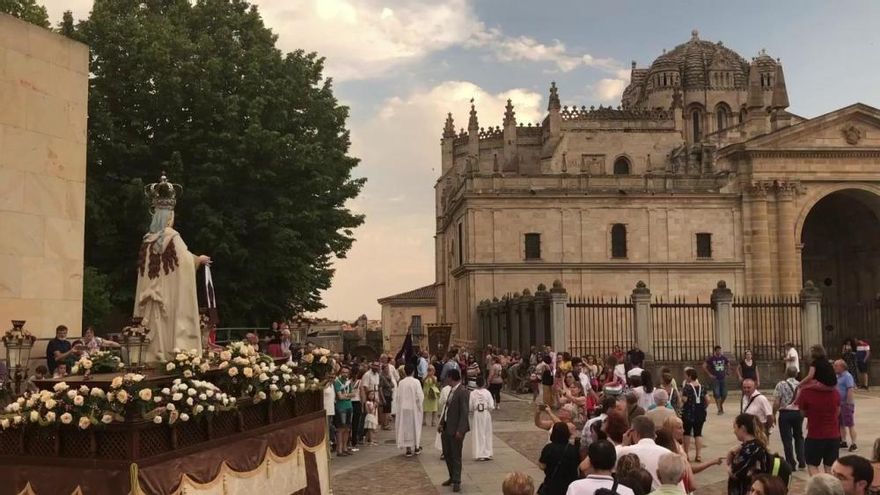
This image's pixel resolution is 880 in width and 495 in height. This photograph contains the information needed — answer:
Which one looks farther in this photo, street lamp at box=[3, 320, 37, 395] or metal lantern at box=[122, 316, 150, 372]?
street lamp at box=[3, 320, 37, 395]

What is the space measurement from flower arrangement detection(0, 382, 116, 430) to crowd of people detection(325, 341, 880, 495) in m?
3.54

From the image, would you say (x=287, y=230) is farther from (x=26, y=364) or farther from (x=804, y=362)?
(x=804, y=362)

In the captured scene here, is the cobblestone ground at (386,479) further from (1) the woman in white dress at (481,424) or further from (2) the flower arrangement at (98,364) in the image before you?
(2) the flower arrangement at (98,364)

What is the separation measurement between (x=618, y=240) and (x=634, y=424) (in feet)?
112

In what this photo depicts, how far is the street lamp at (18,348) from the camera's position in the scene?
42.0 ft

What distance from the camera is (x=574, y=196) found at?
4038 cm

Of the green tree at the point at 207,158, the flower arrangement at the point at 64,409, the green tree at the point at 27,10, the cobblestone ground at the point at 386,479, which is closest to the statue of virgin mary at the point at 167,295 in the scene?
the flower arrangement at the point at 64,409

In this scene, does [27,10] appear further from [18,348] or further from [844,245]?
[844,245]

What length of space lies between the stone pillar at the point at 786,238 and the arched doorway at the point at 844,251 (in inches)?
125

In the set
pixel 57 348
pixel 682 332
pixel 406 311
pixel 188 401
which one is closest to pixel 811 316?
pixel 682 332

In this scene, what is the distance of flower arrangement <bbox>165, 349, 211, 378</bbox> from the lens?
779cm

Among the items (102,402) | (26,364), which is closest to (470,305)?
(26,364)

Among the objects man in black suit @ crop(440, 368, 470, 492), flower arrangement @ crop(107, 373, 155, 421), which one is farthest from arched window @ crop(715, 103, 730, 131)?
flower arrangement @ crop(107, 373, 155, 421)

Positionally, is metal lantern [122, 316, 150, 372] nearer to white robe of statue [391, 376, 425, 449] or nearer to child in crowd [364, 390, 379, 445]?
white robe of statue [391, 376, 425, 449]
